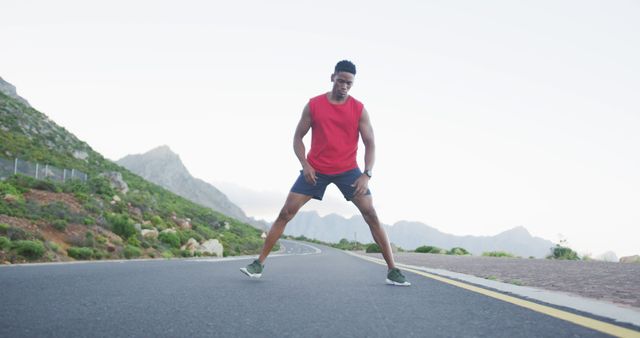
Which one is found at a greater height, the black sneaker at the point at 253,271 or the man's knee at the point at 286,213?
the man's knee at the point at 286,213

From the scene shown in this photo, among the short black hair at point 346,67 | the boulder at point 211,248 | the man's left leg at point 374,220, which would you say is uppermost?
the short black hair at point 346,67

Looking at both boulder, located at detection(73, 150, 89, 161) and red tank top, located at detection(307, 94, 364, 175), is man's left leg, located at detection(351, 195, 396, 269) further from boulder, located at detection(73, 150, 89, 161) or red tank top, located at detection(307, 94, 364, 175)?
boulder, located at detection(73, 150, 89, 161)

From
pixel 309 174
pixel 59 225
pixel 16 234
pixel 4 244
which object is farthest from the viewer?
pixel 59 225

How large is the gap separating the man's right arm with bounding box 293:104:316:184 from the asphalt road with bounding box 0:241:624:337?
4.36 ft

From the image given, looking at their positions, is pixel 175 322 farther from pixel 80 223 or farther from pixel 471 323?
pixel 80 223

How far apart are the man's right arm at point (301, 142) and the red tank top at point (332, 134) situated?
8 centimetres

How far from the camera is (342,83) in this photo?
5457 mm

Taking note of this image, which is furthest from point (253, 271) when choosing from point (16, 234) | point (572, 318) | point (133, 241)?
point (133, 241)

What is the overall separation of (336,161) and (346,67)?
105 cm

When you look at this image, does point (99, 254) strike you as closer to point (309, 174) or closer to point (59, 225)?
point (59, 225)

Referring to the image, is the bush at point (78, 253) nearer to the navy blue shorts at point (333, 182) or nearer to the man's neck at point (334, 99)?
the navy blue shorts at point (333, 182)

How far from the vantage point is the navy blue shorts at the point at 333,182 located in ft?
18.4

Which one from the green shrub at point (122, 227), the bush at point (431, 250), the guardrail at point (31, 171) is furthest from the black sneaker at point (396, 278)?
the bush at point (431, 250)

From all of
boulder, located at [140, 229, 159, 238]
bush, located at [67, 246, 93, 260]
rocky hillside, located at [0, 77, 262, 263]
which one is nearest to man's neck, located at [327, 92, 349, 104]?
rocky hillside, located at [0, 77, 262, 263]
